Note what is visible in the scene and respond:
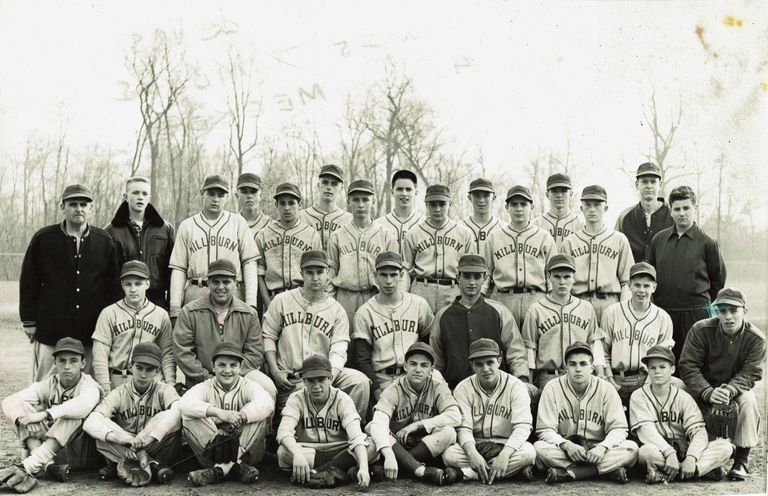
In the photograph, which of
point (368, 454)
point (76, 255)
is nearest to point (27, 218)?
point (76, 255)

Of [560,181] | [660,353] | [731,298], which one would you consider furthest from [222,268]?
[731,298]

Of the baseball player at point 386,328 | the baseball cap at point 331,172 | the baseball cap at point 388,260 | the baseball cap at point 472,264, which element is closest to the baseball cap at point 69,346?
the baseball player at point 386,328

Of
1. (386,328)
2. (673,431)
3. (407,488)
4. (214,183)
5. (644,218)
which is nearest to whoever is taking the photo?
(407,488)

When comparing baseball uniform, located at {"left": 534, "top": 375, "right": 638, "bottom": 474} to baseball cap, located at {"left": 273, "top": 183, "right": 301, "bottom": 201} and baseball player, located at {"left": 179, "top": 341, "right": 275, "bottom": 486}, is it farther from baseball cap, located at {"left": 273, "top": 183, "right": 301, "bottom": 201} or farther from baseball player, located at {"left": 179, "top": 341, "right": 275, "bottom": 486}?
baseball cap, located at {"left": 273, "top": 183, "right": 301, "bottom": 201}

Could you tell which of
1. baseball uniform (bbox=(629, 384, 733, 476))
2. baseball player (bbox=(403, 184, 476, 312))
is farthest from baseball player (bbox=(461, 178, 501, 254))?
baseball uniform (bbox=(629, 384, 733, 476))

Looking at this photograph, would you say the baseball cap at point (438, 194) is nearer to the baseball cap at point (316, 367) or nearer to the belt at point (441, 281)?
the belt at point (441, 281)

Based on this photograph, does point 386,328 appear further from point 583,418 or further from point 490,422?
point 583,418
